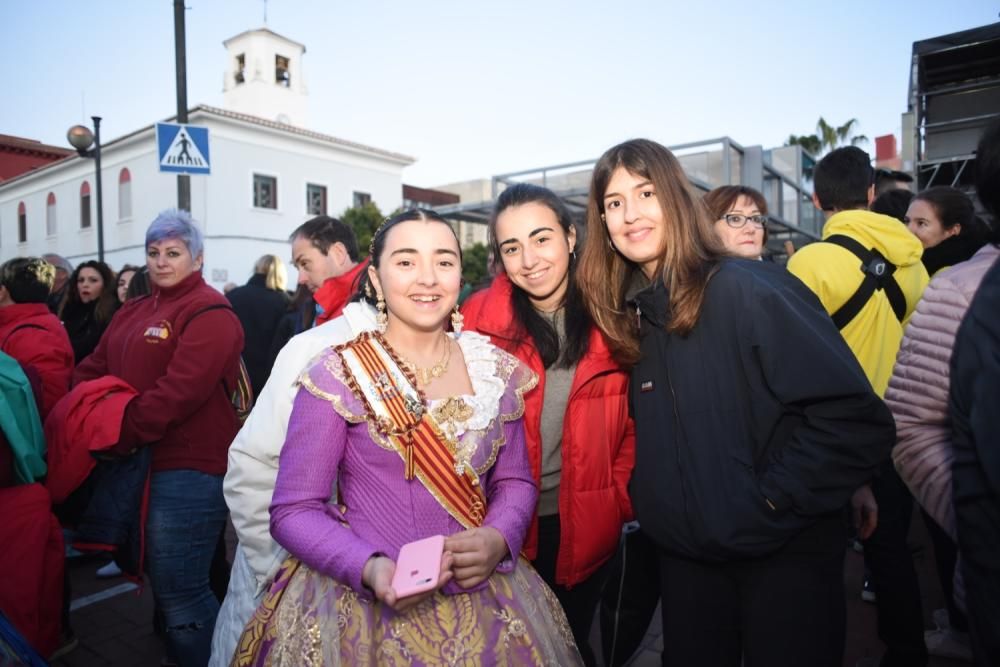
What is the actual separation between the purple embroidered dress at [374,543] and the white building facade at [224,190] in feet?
88.4

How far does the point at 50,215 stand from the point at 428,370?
39663 millimetres

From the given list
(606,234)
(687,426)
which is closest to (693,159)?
(606,234)

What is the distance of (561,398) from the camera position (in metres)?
2.34

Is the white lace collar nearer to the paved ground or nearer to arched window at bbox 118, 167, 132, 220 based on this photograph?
the paved ground

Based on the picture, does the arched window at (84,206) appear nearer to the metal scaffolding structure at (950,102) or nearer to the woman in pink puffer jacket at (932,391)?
the metal scaffolding structure at (950,102)

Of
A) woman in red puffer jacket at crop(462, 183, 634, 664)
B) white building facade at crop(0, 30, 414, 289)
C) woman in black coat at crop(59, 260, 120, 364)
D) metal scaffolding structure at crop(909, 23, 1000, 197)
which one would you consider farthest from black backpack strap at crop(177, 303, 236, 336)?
white building facade at crop(0, 30, 414, 289)

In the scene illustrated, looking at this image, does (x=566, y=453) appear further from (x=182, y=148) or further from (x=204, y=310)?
(x=182, y=148)

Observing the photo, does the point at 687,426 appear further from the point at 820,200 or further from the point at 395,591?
the point at 820,200

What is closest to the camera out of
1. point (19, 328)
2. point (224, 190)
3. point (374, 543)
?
point (374, 543)

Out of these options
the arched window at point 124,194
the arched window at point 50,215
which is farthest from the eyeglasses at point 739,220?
the arched window at point 50,215

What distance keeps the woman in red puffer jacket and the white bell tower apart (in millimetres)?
37221

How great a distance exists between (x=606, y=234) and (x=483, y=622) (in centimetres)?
131

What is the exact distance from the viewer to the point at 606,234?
2227mm

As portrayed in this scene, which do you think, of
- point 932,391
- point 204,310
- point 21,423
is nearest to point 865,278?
point 932,391
